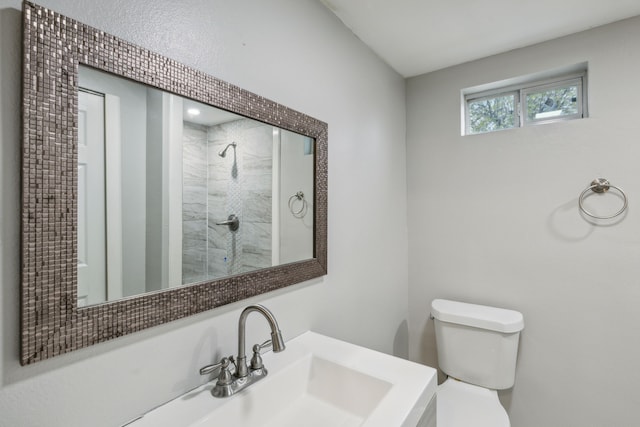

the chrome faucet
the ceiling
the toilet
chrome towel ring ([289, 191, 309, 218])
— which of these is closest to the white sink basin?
the chrome faucet

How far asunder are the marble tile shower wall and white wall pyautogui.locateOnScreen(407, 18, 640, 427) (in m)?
1.34

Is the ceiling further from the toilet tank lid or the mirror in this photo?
the toilet tank lid

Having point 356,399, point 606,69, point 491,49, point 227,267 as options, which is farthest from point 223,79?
point 606,69

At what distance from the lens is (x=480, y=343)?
169cm

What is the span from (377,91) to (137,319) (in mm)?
1644

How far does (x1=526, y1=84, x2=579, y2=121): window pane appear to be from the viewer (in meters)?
1.76

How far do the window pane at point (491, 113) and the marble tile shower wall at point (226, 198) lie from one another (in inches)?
60.1

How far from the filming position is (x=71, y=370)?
0.66 meters

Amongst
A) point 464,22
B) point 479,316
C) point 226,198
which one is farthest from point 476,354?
point 464,22

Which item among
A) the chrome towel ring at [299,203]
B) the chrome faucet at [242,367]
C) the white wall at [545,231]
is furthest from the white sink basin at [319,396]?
the white wall at [545,231]

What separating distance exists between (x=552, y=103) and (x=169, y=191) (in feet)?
6.80

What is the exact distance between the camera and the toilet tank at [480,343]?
64.9 inches

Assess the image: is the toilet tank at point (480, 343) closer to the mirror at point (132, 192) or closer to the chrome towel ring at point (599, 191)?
the chrome towel ring at point (599, 191)

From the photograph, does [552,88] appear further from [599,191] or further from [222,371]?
[222,371]
